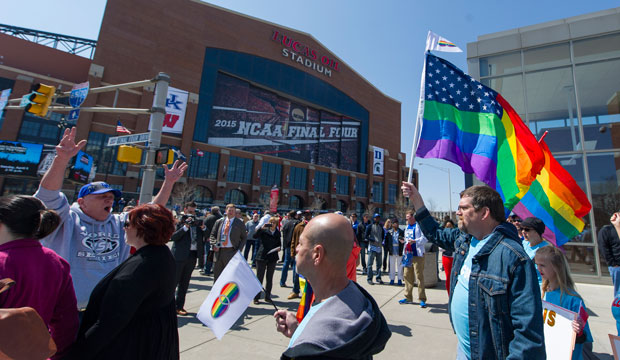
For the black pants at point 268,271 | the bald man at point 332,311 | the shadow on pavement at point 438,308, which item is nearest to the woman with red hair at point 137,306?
the bald man at point 332,311

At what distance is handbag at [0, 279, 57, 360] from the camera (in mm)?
1240

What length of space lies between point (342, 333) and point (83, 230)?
2.73 meters

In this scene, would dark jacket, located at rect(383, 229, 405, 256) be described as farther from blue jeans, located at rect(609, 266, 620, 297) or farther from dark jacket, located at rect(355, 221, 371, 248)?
blue jeans, located at rect(609, 266, 620, 297)

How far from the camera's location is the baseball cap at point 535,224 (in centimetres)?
439

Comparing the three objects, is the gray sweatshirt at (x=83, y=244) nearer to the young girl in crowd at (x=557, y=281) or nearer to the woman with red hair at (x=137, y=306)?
the woman with red hair at (x=137, y=306)

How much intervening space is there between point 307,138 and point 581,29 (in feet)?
160

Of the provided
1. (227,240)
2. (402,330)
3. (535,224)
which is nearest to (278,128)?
(227,240)

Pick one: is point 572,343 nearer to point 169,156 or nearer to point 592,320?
point 592,320

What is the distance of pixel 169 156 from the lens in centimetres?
727

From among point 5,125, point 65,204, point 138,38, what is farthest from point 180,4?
point 65,204

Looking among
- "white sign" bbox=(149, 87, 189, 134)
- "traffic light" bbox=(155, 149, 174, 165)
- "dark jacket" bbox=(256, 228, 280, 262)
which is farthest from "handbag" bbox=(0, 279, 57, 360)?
"white sign" bbox=(149, 87, 189, 134)

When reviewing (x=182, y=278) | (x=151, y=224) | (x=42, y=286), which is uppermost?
(x=151, y=224)

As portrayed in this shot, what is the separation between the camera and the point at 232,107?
48.4 meters

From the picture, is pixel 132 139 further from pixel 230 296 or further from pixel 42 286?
pixel 42 286
